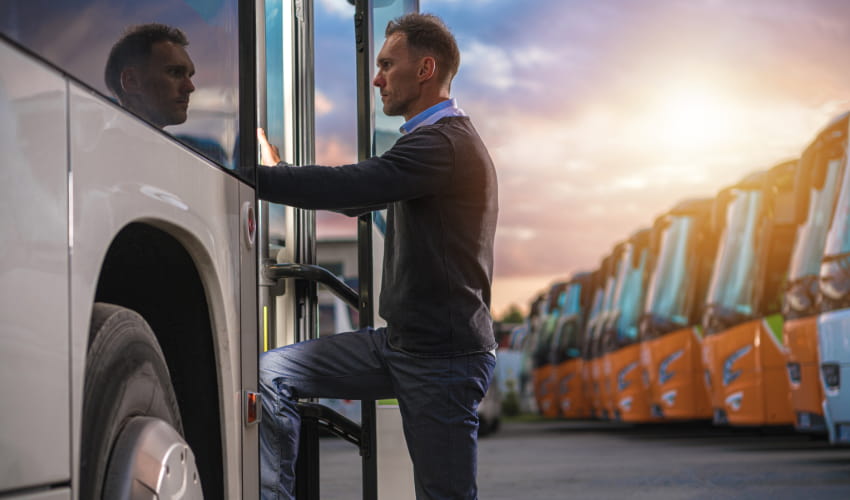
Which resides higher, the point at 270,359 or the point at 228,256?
the point at 228,256

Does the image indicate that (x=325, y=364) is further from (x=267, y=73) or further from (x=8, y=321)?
(x=8, y=321)

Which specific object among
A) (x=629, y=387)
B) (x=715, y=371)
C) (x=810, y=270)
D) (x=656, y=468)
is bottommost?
(x=656, y=468)

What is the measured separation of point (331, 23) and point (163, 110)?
2257mm

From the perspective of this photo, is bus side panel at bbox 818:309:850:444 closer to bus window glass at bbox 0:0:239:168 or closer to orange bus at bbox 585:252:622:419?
bus window glass at bbox 0:0:239:168

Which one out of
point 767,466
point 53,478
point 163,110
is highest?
point 163,110

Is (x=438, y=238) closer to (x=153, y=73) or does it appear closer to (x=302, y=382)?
(x=302, y=382)

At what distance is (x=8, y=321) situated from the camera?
60.1 inches

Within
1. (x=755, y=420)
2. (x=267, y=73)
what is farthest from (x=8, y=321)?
(x=755, y=420)

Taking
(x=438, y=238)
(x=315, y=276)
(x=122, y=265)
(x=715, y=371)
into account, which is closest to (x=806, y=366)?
(x=715, y=371)

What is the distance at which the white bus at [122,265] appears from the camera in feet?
5.16

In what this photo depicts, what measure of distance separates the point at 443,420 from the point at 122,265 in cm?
123

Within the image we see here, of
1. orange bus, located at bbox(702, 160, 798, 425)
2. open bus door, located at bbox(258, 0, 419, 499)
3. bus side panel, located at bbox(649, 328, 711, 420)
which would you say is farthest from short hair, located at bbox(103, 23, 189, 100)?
bus side panel, located at bbox(649, 328, 711, 420)

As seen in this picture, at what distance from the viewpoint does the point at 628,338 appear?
17.1 meters

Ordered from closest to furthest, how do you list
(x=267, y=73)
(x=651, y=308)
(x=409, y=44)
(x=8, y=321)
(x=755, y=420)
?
(x=8, y=321) → (x=409, y=44) → (x=267, y=73) → (x=755, y=420) → (x=651, y=308)
